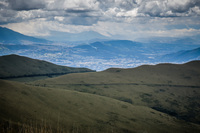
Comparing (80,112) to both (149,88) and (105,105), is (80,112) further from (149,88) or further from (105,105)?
(149,88)

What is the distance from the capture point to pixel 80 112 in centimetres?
8138

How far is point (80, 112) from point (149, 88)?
9467 cm

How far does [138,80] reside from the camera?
590ft

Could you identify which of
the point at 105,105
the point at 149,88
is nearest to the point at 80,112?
the point at 105,105

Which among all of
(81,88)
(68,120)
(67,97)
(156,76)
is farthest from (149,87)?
(68,120)

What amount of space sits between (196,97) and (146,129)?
87.6 meters

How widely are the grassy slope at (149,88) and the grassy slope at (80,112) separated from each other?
24.3 metres

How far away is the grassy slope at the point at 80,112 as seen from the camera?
6069 cm

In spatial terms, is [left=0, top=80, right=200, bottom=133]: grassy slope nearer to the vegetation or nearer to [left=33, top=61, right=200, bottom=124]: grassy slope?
the vegetation

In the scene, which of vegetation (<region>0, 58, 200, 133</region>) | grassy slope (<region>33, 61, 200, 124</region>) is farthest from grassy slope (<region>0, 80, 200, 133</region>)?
grassy slope (<region>33, 61, 200, 124</region>)

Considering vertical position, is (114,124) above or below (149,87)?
below

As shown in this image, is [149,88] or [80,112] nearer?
[80,112]

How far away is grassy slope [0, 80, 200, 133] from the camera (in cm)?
6069

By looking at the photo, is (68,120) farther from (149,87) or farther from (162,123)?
(149,87)
